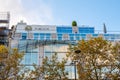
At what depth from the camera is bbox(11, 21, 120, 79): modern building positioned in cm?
5781

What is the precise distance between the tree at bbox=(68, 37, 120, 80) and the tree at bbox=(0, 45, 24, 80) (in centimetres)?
650

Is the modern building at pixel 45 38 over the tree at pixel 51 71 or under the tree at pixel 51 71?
over

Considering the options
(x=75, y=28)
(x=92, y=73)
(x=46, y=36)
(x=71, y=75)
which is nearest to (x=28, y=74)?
(x=92, y=73)

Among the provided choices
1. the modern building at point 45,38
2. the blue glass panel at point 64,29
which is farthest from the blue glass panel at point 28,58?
the blue glass panel at point 64,29

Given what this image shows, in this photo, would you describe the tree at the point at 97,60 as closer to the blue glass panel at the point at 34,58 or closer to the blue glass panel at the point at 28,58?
the blue glass panel at the point at 28,58

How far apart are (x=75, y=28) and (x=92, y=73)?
32.8m

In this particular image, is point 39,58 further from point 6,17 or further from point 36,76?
point 36,76

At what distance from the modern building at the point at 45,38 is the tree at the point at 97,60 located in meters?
17.7

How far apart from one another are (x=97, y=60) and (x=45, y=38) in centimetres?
2686

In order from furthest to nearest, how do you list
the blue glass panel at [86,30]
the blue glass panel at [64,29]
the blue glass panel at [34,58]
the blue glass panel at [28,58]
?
the blue glass panel at [86,30]
the blue glass panel at [64,29]
the blue glass panel at [34,58]
the blue glass panel at [28,58]

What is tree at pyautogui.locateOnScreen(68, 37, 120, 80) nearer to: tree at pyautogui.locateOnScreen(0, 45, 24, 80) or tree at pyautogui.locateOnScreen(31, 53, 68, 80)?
tree at pyautogui.locateOnScreen(31, 53, 68, 80)

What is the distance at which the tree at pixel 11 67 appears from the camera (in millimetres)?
36312

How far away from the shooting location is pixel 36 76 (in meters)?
36.8

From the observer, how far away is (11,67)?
121 ft
